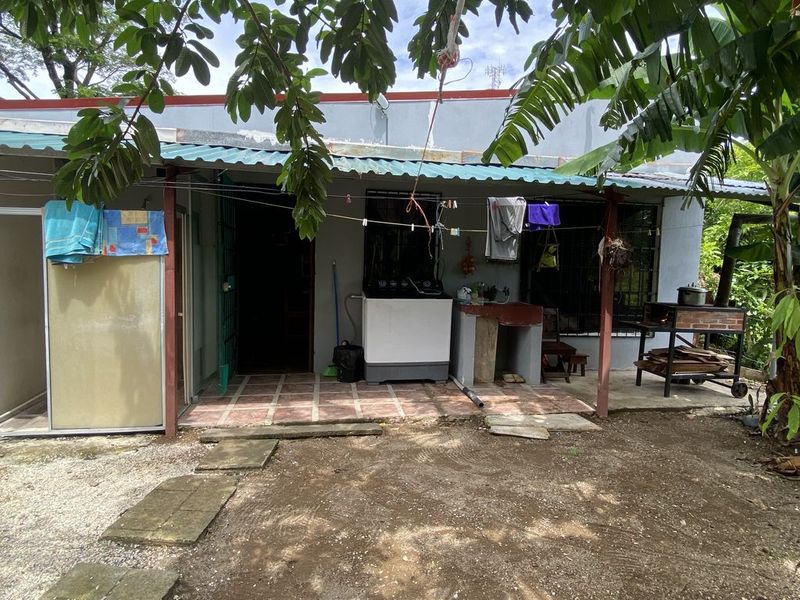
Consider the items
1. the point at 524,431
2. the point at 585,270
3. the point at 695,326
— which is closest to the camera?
the point at 524,431

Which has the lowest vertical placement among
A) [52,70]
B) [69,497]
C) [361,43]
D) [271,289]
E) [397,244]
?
[69,497]

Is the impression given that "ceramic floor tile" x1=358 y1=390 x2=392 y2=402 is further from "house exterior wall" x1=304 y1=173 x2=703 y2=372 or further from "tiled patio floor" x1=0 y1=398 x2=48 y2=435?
"tiled patio floor" x1=0 y1=398 x2=48 y2=435

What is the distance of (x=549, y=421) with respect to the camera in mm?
5207

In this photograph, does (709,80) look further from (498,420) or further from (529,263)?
Answer: (529,263)

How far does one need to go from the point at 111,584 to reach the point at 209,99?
5884 millimetres

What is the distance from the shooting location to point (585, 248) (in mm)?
7254

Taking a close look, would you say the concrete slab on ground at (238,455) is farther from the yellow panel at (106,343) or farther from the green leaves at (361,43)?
the green leaves at (361,43)

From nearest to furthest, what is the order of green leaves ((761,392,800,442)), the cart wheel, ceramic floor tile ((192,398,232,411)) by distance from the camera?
green leaves ((761,392,800,442)) → ceramic floor tile ((192,398,232,411)) → the cart wheel

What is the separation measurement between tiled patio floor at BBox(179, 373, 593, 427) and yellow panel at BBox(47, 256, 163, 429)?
1.98ft

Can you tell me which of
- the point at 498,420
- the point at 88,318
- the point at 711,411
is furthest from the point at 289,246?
the point at 711,411

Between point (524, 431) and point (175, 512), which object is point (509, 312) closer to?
point (524, 431)

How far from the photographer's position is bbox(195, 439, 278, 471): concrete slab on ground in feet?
13.1

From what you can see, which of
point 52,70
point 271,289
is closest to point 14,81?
point 52,70

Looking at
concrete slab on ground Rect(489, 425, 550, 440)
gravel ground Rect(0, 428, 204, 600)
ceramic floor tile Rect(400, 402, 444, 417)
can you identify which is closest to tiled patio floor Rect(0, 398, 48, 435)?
gravel ground Rect(0, 428, 204, 600)
